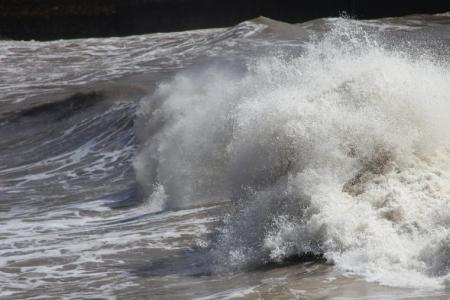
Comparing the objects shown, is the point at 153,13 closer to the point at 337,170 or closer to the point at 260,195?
the point at 260,195

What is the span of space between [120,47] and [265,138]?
13490 mm

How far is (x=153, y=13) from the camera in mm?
23906

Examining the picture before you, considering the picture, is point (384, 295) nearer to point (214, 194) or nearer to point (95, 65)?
point (214, 194)

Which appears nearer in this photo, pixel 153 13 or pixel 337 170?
pixel 337 170

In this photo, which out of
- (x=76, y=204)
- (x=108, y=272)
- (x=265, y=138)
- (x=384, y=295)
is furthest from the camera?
(x=76, y=204)

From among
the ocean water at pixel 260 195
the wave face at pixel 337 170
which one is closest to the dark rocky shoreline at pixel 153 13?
the ocean water at pixel 260 195

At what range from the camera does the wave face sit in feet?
20.3

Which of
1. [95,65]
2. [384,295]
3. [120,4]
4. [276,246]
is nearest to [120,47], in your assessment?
[95,65]

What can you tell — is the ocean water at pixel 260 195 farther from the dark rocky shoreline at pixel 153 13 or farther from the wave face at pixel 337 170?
the dark rocky shoreline at pixel 153 13

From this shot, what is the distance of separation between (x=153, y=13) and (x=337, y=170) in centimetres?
1721

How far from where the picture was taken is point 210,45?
1916cm

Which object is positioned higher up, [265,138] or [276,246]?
[265,138]

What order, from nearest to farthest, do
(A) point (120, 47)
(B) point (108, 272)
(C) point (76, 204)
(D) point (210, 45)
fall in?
(B) point (108, 272)
(C) point (76, 204)
(D) point (210, 45)
(A) point (120, 47)

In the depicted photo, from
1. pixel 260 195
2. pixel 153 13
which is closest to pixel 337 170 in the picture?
pixel 260 195
